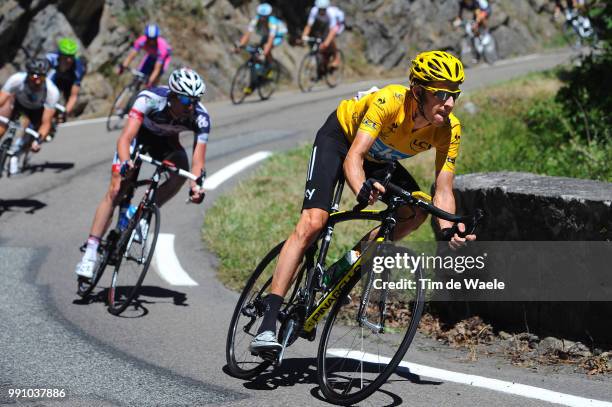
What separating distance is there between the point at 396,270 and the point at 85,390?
2.09 metres

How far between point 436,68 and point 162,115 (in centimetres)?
339

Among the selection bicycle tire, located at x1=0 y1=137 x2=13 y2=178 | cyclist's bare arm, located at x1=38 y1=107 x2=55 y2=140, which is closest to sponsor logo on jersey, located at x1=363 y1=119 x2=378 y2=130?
cyclist's bare arm, located at x1=38 y1=107 x2=55 y2=140

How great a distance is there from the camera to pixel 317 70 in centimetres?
2542

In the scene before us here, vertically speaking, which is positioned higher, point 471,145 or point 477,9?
point 477,9

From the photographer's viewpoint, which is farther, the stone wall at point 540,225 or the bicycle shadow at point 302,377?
the stone wall at point 540,225

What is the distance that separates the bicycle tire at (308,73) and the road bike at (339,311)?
18772 mm

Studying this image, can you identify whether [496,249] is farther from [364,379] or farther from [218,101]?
[218,101]

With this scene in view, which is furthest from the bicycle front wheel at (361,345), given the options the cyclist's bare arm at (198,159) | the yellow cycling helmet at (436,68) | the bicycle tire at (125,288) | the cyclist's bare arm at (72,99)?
the cyclist's bare arm at (72,99)

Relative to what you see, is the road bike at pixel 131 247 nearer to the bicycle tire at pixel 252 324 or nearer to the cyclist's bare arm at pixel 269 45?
the bicycle tire at pixel 252 324

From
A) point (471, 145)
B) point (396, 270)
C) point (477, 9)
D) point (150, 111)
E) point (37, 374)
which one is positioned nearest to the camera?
A: point (396, 270)

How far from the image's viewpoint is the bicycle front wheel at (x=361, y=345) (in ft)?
16.9

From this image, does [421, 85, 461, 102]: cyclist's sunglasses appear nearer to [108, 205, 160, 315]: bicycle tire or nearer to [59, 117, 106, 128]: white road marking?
[108, 205, 160, 315]: bicycle tire

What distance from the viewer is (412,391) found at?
227 inches

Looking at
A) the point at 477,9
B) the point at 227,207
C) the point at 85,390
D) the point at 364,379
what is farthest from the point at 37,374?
the point at 477,9
